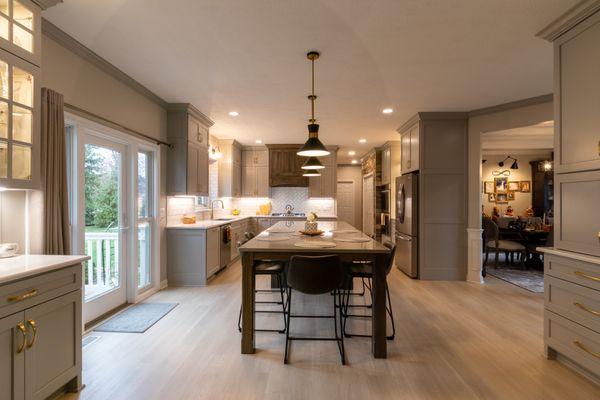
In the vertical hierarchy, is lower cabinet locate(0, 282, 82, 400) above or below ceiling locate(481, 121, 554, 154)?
below

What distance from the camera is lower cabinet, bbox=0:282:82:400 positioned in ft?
5.20

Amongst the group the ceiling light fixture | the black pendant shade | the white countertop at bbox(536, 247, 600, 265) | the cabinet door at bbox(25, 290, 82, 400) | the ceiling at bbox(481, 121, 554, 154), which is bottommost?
the cabinet door at bbox(25, 290, 82, 400)

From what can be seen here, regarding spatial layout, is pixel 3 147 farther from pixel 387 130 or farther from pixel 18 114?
pixel 387 130

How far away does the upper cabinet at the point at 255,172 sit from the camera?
7852 mm

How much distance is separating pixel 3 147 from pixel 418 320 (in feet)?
12.2

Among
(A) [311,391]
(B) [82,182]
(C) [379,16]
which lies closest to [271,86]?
(C) [379,16]

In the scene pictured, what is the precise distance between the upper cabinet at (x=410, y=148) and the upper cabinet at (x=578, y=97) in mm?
2560

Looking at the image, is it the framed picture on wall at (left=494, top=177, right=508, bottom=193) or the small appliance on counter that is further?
the framed picture on wall at (left=494, top=177, right=508, bottom=193)

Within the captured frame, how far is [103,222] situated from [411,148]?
4.70m

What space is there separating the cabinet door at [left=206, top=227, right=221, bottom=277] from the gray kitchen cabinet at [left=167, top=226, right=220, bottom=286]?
0.08 metres

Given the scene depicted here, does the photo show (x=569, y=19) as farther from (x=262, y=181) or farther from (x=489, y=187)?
(x=489, y=187)

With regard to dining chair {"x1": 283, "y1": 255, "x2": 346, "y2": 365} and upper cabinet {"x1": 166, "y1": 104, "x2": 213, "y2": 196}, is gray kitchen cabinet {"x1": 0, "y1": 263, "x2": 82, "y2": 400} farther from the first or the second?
upper cabinet {"x1": 166, "y1": 104, "x2": 213, "y2": 196}

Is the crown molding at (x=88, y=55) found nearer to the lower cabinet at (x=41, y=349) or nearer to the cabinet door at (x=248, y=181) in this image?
the lower cabinet at (x=41, y=349)

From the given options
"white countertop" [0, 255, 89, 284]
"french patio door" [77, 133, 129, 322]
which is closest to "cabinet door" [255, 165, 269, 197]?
"french patio door" [77, 133, 129, 322]
